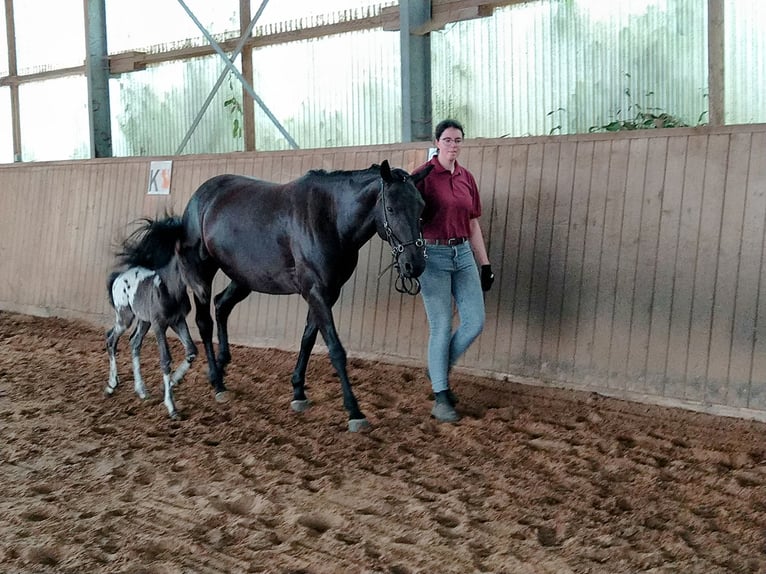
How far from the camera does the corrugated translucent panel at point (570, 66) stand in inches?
242

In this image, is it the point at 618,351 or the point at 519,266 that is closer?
the point at 618,351

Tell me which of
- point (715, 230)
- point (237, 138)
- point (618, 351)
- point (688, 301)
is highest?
point (237, 138)

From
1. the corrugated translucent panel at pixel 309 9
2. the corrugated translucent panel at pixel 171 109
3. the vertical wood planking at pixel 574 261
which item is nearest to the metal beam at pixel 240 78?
the corrugated translucent panel at pixel 171 109

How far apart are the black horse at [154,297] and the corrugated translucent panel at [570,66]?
9.45ft

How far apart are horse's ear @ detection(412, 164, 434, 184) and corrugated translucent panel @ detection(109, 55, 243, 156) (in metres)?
4.74

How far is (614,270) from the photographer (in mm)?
5457

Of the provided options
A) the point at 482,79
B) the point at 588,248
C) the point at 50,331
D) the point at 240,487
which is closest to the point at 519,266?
the point at 588,248

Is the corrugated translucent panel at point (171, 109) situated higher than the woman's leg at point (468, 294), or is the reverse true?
the corrugated translucent panel at point (171, 109)

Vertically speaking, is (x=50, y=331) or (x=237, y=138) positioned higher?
(x=237, y=138)

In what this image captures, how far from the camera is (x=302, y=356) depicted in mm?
5664

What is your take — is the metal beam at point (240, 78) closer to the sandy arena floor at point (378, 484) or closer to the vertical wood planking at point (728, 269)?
the sandy arena floor at point (378, 484)

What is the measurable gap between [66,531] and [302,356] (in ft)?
7.54

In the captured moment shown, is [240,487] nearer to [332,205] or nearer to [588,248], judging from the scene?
[332,205]

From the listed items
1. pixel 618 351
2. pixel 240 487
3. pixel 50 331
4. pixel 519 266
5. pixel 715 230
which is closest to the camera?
pixel 240 487
